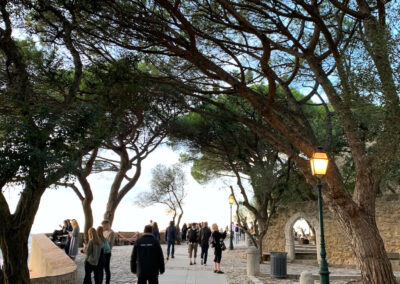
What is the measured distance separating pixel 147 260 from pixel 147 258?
0.03m

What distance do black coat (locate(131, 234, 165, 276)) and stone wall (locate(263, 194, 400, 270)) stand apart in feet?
28.2

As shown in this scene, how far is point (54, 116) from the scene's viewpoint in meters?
5.87

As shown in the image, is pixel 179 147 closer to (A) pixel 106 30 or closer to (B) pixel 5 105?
(A) pixel 106 30

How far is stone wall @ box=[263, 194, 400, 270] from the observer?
44.8 feet

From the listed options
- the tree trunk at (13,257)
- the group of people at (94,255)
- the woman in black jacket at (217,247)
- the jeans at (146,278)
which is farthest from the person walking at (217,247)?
the tree trunk at (13,257)

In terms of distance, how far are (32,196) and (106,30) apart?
4449 mm

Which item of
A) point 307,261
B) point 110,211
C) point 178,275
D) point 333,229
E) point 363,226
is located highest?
point 110,211

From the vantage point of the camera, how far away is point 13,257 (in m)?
5.71

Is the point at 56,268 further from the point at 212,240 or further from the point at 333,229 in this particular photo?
the point at 333,229

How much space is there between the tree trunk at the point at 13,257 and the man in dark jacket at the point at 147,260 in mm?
1764

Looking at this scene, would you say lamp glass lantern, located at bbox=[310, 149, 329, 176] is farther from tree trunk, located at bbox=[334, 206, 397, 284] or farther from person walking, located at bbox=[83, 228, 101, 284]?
person walking, located at bbox=[83, 228, 101, 284]

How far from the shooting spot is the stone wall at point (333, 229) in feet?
44.8

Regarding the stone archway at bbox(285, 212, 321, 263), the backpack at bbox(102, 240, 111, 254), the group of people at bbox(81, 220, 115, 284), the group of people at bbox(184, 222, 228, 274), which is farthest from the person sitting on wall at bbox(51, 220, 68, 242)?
the stone archway at bbox(285, 212, 321, 263)

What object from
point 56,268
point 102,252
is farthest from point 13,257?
point 102,252
